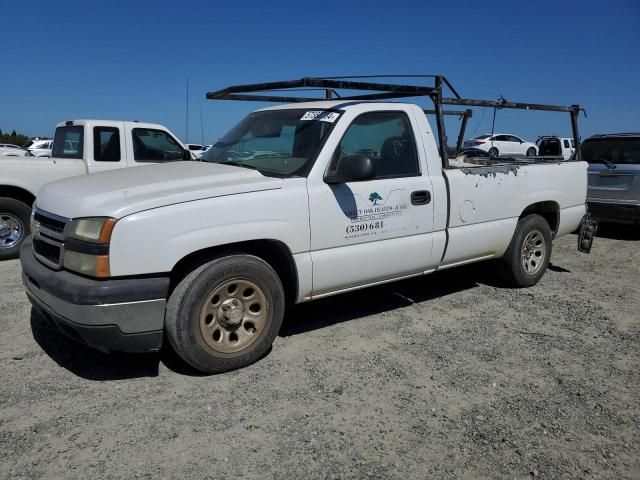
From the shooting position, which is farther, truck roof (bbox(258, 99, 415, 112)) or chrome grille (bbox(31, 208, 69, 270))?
truck roof (bbox(258, 99, 415, 112))

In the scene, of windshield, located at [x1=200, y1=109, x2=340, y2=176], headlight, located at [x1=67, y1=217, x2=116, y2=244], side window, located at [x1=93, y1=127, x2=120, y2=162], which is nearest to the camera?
headlight, located at [x1=67, y1=217, x2=116, y2=244]

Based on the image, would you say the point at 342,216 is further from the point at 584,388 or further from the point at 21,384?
the point at 21,384

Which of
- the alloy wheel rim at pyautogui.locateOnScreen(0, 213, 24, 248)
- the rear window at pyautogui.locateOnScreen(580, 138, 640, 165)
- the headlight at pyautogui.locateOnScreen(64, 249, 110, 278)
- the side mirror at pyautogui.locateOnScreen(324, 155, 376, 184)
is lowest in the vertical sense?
the alloy wheel rim at pyautogui.locateOnScreen(0, 213, 24, 248)

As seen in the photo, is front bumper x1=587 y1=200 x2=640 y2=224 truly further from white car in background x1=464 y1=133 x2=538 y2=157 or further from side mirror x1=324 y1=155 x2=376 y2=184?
white car in background x1=464 y1=133 x2=538 y2=157

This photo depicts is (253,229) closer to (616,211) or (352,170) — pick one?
(352,170)

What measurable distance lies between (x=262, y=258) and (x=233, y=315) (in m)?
0.52

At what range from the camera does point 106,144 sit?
745cm

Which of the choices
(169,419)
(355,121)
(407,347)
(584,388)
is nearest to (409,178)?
(355,121)

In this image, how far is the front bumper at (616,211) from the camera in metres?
8.16

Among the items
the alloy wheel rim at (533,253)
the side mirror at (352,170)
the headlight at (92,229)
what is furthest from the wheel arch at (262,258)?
the alloy wheel rim at (533,253)

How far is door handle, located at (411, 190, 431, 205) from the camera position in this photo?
426 centimetres

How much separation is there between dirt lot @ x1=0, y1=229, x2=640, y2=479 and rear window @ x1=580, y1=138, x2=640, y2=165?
180 inches

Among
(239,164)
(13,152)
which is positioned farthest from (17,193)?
(13,152)

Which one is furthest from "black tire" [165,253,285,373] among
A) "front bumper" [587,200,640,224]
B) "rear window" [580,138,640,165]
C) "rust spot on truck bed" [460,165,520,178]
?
"rear window" [580,138,640,165]
